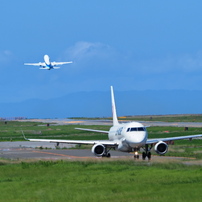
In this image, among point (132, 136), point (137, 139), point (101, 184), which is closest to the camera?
point (101, 184)

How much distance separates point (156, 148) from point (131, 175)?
732 inches

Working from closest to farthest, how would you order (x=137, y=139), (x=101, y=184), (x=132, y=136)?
(x=101, y=184) → (x=137, y=139) → (x=132, y=136)

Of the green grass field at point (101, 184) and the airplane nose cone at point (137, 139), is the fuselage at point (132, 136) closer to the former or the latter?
the airplane nose cone at point (137, 139)

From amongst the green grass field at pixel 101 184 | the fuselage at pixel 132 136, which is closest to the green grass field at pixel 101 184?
the green grass field at pixel 101 184

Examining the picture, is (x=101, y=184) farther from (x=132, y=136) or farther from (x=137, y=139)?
(x=132, y=136)

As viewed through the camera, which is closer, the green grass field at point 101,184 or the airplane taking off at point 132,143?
the green grass field at point 101,184

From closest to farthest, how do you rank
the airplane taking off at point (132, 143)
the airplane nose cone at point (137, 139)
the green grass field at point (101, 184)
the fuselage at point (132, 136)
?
the green grass field at point (101, 184)
the airplane nose cone at point (137, 139)
the fuselage at point (132, 136)
the airplane taking off at point (132, 143)

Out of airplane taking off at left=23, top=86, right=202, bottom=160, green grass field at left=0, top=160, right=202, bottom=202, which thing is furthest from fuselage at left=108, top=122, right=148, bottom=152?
green grass field at left=0, top=160, right=202, bottom=202

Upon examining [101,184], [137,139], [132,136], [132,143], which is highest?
[132,136]

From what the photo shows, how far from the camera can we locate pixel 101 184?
3234cm

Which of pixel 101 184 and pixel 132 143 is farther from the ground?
pixel 132 143

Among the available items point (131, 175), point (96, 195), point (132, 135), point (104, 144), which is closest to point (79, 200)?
point (96, 195)

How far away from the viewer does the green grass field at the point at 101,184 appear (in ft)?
88.4

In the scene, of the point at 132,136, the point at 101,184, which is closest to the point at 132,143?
the point at 132,136
